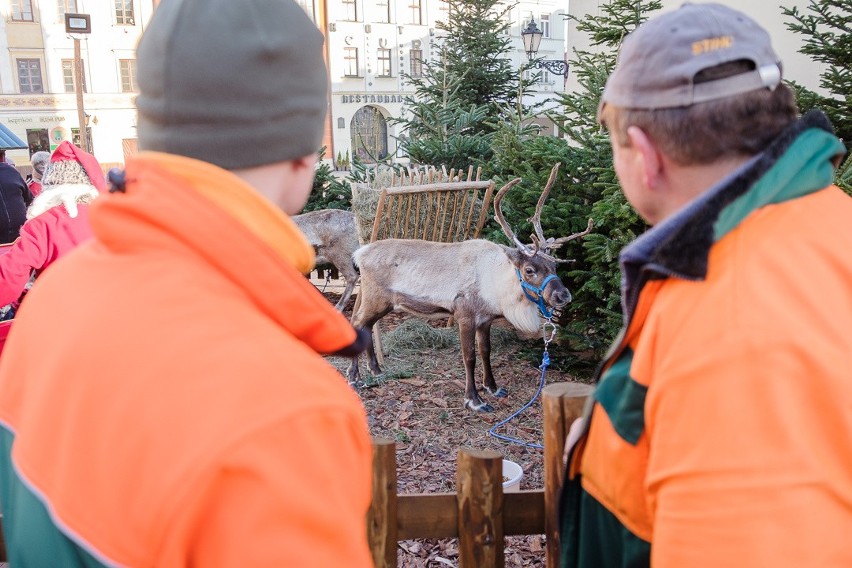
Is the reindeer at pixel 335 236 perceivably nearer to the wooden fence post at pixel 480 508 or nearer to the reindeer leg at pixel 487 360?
the reindeer leg at pixel 487 360

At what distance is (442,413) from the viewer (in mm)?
6301

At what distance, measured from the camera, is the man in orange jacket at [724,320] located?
1080mm

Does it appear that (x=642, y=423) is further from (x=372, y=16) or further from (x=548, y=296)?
(x=372, y=16)

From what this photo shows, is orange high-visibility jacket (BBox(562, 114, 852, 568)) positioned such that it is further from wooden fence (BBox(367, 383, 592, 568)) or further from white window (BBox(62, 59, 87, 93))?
white window (BBox(62, 59, 87, 93))

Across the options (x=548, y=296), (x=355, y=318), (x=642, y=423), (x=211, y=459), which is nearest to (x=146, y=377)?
(x=211, y=459)

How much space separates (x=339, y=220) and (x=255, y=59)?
836cm

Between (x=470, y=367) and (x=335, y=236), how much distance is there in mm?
3655

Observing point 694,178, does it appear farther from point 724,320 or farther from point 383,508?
point 383,508

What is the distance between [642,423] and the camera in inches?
50.7

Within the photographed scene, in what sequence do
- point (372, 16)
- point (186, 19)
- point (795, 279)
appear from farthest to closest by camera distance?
point (372, 16)
point (795, 279)
point (186, 19)

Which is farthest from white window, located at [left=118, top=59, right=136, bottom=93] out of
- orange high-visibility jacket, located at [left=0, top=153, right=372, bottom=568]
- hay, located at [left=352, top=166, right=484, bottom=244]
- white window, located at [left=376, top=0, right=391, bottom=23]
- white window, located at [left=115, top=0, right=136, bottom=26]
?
orange high-visibility jacket, located at [left=0, top=153, right=372, bottom=568]

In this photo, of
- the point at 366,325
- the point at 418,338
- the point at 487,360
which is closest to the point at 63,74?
the point at 418,338

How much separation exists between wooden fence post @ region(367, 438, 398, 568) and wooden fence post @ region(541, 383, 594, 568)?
479mm

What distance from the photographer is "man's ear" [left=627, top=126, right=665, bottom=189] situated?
4.41ft
